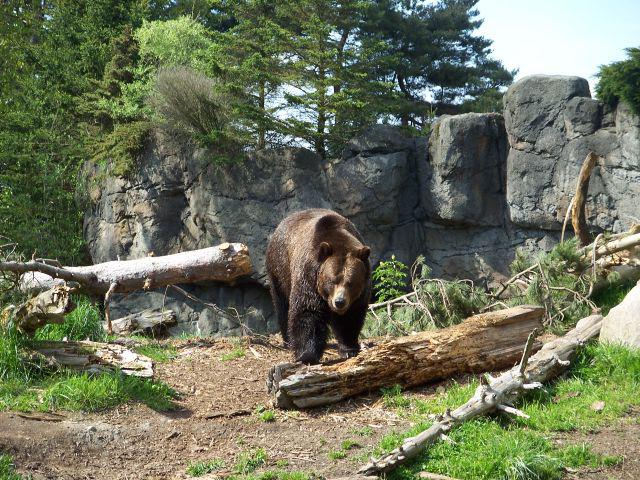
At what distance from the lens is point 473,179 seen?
55.0 feet

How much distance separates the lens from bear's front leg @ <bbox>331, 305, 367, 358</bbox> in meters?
7.39

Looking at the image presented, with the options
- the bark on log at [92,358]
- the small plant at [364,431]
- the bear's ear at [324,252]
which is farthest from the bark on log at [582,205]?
the bark on log at [92,358]

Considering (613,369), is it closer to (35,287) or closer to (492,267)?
(35,287)

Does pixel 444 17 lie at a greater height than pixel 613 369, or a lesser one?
greater

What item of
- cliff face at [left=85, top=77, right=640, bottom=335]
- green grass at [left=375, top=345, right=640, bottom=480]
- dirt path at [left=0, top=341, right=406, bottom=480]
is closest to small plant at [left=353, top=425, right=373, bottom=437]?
dirt path at [left=0, top=341, right=406, bottom=480]

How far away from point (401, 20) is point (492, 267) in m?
9.63

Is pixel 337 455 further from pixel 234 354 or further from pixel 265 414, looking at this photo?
pixel 234 354

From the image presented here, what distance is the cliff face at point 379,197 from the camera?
634 inches

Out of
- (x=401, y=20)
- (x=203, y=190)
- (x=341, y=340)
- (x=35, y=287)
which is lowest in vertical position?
(x=341, y=340)

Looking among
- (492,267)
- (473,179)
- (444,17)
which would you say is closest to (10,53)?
(473,179)

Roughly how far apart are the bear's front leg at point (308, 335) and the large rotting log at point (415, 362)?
1.75ft

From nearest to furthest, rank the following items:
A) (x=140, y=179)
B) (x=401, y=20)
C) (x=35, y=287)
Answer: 1. (x=35, y=287)
2. (x=140, y=179)
3. (x=401, y=20)

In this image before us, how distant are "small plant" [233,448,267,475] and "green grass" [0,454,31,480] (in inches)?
57.5

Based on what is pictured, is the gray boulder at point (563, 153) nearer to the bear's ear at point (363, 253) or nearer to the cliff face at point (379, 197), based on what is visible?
the cliff face at point (379, 197)
